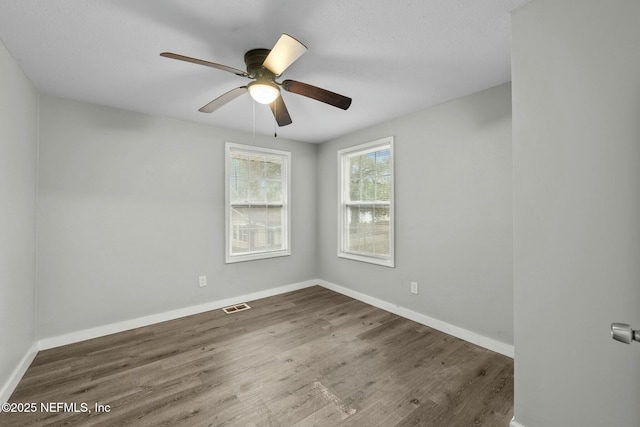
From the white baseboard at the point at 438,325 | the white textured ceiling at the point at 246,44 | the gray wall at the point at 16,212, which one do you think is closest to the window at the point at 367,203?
the white baseboard at the point at 438,325

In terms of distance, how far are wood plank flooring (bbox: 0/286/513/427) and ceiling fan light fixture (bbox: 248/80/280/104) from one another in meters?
2.09

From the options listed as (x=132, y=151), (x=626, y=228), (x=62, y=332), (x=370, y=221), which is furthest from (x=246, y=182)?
(x=626, y=228)

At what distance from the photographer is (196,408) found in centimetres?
175

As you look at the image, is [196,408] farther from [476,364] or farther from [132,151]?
[132,151]

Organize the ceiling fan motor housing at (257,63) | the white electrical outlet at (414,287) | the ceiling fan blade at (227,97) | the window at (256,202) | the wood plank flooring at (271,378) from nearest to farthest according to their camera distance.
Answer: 1. the wood plank flooring at (271,378)
2. the ceiling fan motor housing at (257,63)
3. the ceiling fan blade at (227,97)
4. the white electrical outlet at (414,287)
5. the window at (256,202)

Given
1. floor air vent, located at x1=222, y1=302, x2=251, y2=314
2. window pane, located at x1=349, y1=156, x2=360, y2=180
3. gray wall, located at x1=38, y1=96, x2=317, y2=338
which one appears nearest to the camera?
gray wall, located at x1=38, y1=96, x2=317, y2=338

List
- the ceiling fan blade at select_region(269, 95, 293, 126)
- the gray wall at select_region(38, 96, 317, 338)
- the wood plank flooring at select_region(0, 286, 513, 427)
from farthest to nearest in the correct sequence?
the gray wall at select_region(38, 96, 317, 338) → the ceiling fan blade at select_region(269, 95, 293, 126) → the wood plank flooring at select_region(0, 286, 513, 427)

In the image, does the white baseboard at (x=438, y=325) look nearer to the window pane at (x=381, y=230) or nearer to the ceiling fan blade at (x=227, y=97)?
the window pane at (x=381, y=230)

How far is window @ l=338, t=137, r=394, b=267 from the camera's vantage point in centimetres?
346

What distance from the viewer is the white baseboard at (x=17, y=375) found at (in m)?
1.81

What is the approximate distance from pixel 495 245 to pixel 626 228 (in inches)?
51.9

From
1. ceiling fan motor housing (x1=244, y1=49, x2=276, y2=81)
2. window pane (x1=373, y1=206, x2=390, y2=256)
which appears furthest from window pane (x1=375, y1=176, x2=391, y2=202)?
ceiling fan motor housing (x1=244, y1=49, x2=276, y2=81)

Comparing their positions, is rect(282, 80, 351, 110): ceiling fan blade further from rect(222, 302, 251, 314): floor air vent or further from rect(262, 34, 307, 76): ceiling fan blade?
rect(222, 302, 251, 314): floor air vent

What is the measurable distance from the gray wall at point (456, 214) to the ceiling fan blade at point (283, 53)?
6.27 feet
